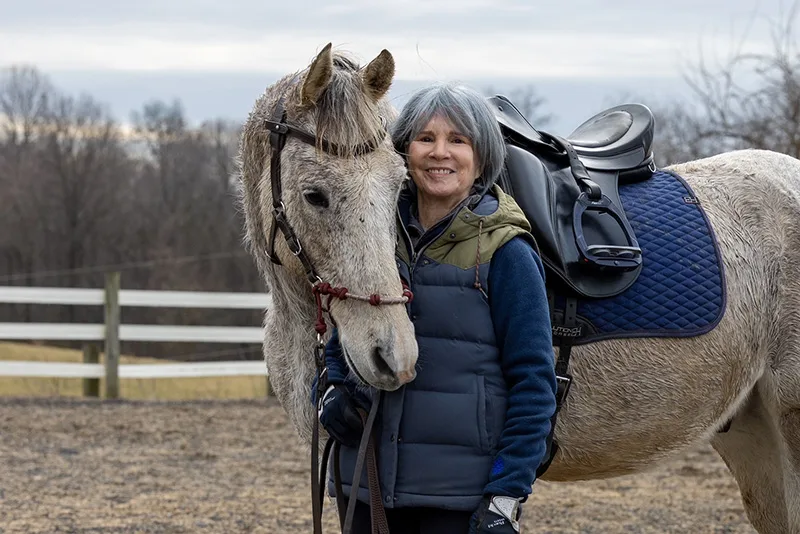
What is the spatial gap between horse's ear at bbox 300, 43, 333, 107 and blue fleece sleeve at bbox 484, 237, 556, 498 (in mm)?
610

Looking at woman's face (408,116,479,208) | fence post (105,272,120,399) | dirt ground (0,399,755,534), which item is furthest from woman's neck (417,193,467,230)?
fence post (105,272,120,399)

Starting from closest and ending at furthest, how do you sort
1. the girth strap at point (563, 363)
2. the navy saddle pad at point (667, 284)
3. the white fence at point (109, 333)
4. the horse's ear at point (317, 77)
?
the horse's ear at point (317, 77) < the girth strap at point (563, 363) < the navy saddle pad at point (667, 284) < the white fence at point (109, 333)

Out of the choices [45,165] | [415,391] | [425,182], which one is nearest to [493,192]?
[425,182]

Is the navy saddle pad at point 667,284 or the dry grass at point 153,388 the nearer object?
→ the navy saddle pad at point 667,284

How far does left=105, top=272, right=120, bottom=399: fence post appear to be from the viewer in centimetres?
975

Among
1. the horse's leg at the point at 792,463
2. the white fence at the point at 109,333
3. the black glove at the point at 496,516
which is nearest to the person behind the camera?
the black glove at the point at 496,516

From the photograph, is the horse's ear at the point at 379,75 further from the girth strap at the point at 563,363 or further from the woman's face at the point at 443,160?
the girth strap at the point at 563,363

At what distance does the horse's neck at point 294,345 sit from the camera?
8.82 ft

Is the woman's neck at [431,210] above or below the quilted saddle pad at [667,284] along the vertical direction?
above

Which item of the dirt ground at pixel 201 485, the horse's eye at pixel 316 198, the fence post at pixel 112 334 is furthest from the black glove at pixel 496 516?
the fence post at pixel 112 334

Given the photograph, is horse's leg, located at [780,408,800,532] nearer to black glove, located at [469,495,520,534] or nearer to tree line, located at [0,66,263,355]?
black glove, located at [469,495,520,534]

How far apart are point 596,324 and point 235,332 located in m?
8.10

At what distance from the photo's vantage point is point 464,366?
86.9 inches

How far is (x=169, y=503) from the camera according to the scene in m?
5.80
